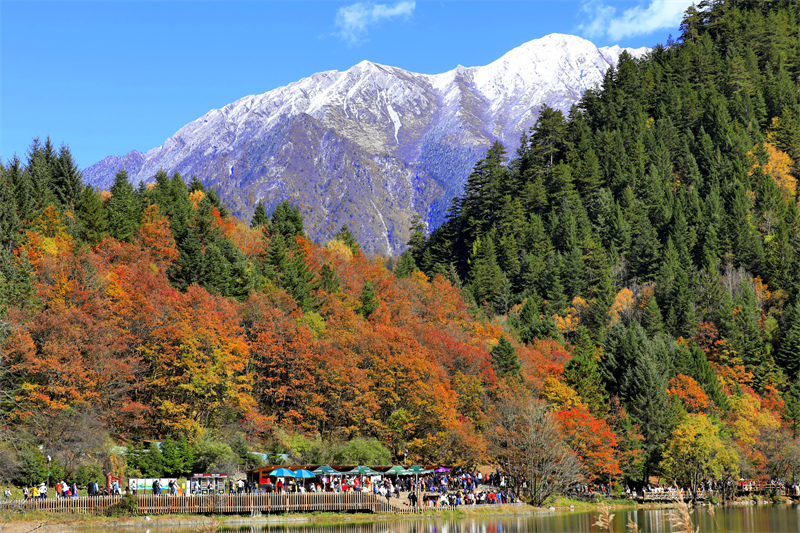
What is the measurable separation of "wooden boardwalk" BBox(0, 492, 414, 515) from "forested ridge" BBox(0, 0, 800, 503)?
15.9ft

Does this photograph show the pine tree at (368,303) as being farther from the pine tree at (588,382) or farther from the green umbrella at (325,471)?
the green umbrella at (325,471)

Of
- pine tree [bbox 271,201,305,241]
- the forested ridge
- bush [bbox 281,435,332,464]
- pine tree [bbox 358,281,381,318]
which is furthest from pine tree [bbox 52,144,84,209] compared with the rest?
bush [bbox 281,435,332,464]

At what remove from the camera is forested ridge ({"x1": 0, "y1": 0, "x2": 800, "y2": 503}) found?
62.8 m

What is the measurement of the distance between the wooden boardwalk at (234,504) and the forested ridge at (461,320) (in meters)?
4.84

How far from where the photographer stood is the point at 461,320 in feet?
366

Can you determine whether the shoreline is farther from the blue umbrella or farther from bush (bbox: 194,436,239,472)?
bush (bbox: 194,436,239,472)

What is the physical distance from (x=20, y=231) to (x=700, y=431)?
7352 cm

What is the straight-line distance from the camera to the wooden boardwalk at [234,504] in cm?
4491

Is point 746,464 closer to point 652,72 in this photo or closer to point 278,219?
point 278,219

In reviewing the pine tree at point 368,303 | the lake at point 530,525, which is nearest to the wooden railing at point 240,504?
the lake at point 530,525

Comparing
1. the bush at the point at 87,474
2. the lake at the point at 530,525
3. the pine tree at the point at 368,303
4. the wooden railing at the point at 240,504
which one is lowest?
the lake at the point at 530,525

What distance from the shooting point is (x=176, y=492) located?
171ft

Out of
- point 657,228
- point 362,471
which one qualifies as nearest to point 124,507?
point 362,471

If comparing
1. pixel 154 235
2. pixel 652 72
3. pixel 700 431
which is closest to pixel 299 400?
pixel 154 235
